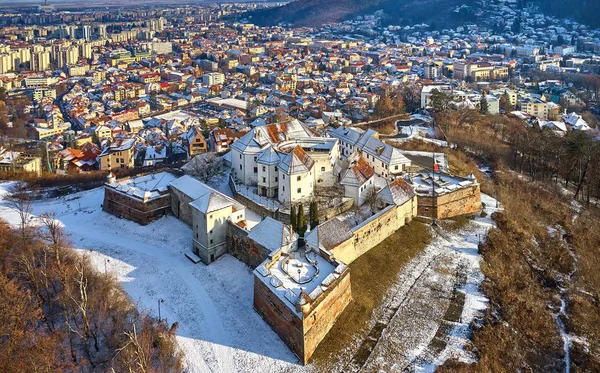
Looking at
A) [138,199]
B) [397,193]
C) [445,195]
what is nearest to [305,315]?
[397,193]

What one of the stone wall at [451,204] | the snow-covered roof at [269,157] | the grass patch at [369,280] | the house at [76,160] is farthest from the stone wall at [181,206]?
the house at [76,160]

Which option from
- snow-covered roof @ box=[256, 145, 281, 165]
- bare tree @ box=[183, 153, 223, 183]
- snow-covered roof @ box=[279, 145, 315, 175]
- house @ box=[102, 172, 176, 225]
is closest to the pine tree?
snow-covered roof @ box=[279, 145, 315, 175]

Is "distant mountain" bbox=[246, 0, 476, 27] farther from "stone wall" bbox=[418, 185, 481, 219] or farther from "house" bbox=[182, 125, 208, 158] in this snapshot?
"stone wall" bbox=[418, 185, 481, 219]

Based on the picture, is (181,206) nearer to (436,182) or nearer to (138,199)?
(138,199)

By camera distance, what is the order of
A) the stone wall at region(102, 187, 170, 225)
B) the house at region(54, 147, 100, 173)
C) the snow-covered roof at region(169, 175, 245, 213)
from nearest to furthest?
the snow-covered roof at region(169, 175, 245, 213)
the stone wall at region(102, 187, 170, 225)
the house at region(54, 147, 100, 173)

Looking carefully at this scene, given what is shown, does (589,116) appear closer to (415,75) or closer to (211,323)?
(415,75)
